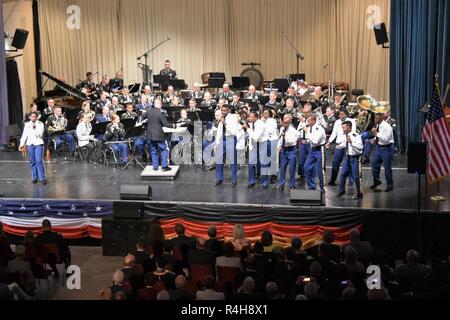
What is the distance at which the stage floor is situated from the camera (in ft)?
46.7

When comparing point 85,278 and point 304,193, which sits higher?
point 304,193

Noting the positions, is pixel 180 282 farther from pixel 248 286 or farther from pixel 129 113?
pixel 129 113

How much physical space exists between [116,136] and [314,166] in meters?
5.07

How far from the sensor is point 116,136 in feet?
57.1

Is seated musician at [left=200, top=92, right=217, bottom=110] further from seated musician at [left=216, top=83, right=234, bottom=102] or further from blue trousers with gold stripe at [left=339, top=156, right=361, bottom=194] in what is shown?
blue trousers with gold stripe at [left=339, top=156, right=361, bottom=194]

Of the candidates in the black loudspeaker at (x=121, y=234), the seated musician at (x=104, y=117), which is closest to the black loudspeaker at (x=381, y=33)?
the seated musician at (x=104, y=117)

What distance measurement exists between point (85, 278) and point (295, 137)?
5007 millimetres

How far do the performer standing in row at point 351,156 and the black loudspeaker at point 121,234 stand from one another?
12.9ft

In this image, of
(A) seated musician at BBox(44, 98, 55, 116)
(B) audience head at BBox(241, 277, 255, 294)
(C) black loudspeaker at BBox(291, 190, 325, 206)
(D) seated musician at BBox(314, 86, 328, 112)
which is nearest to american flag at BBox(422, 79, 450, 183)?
(C) black loudspeaker at BBox(291, 190, 325, 206)

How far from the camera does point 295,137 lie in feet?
48.6

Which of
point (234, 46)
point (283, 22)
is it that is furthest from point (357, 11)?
point (234, 46)

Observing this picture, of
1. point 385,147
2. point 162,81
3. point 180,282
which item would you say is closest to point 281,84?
point 162,81

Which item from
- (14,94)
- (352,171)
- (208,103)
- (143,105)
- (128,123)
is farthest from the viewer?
(14,94)

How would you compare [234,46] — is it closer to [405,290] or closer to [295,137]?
[295,137]
